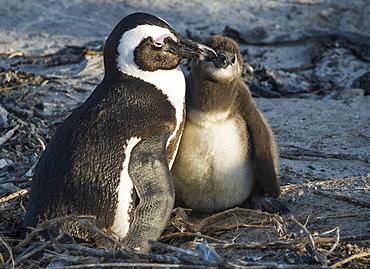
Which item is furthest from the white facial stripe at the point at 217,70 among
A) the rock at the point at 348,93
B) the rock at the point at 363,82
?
the rock at the point at 363,82

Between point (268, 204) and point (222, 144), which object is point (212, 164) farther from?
point (268, 204)

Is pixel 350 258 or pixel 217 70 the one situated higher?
pixel 217 70

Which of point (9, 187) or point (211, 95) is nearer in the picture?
point (211, 95)

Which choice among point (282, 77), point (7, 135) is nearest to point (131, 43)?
point (7, 135)

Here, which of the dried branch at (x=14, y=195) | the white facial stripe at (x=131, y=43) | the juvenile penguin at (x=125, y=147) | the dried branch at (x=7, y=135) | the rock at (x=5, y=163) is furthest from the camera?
the dried branch at (x=7, y=135)

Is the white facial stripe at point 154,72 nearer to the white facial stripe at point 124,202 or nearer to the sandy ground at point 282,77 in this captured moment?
the white facial stripe at point 124,202

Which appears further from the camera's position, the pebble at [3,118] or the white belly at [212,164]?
the pebble at [3,118]

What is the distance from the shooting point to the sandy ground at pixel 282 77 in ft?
10.9

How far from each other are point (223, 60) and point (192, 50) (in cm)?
18

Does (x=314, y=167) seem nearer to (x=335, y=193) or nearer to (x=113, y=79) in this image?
(x=335, y=193)

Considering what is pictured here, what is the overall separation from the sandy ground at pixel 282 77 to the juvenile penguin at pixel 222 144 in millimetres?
323

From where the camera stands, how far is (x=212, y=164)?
315 cm

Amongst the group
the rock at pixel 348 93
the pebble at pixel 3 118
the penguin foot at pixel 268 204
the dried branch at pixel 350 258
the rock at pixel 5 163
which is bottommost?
the rock at pixel 5 163

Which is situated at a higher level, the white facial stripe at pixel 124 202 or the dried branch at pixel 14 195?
the white facial stripe at pixel 124 202
